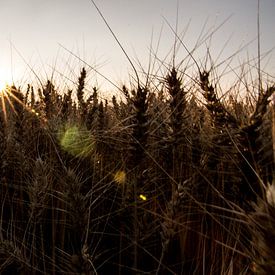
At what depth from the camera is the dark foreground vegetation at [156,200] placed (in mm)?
1293

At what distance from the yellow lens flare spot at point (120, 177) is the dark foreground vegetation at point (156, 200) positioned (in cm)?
3

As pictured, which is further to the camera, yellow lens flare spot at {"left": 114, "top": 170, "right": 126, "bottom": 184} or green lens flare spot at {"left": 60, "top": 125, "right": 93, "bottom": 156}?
green lens flare spot at {"left": 60, "top": 125, "right": 93, "bottom": 156}

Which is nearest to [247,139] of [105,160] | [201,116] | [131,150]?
[131,150]

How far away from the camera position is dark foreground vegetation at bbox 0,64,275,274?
1293 millimetres

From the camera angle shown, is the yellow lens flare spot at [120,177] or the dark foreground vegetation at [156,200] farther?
the yellow lens flare spot at [120,177]

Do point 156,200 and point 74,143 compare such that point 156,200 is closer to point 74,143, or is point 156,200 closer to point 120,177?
point 120,177

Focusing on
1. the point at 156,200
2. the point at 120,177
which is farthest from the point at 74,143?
the point at 156,200

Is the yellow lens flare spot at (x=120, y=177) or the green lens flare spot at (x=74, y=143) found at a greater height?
the green lens flare spot at (x=74, y=143)

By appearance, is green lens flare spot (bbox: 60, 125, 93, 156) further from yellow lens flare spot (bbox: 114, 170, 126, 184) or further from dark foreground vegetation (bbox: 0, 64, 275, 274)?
yellow lens flare spot (bbox: 114, 170, 126, 184)

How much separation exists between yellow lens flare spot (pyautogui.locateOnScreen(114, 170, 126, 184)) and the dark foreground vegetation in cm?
3

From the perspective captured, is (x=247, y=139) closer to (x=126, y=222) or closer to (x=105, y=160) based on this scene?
(x=126, y=222)

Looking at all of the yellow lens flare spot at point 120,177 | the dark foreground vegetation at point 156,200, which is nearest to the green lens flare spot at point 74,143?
the dark foreground vegetation at point 156,200

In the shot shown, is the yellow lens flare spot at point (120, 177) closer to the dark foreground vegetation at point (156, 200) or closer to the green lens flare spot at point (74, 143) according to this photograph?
the dark foreground vegetation at point (156, 200)

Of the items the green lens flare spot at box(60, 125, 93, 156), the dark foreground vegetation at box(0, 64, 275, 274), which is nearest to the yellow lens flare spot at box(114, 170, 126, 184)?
the dark foreground vegetation at box(0, 64, 275, 274)
